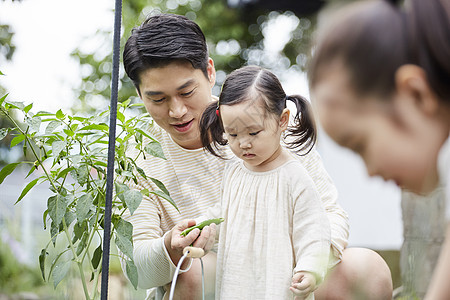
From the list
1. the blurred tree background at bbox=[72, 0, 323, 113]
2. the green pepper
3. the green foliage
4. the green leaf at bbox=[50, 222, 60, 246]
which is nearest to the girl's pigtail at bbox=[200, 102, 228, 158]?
the green pepper

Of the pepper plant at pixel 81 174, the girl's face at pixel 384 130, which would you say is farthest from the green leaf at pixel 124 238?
the girl's face at pixel 384 130

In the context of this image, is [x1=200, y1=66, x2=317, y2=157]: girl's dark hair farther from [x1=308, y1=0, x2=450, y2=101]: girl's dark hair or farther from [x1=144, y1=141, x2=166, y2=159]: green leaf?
[x1=308, y1=0, x2=450, y2=101]: girl's dark hair

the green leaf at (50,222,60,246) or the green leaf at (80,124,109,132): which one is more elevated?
the green leaf at (80,124,109,132)

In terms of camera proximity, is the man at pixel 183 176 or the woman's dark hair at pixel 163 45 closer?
the man at pixel 183 176

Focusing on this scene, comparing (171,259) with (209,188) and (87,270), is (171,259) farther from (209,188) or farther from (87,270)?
(87,270)

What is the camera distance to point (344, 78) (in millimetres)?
798

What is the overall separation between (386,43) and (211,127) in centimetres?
88

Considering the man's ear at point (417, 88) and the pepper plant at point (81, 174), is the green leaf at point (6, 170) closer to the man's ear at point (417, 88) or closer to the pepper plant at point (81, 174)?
the pepper plant at point (81, 174)

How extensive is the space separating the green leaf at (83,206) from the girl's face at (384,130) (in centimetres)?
80

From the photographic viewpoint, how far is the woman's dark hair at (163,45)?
5.40ft

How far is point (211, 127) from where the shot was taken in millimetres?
1609

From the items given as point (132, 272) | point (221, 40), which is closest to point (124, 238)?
point (132, 272)

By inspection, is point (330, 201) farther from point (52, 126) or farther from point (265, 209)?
Answer: point (52, 126)

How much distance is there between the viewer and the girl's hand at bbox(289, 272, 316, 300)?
129cm
